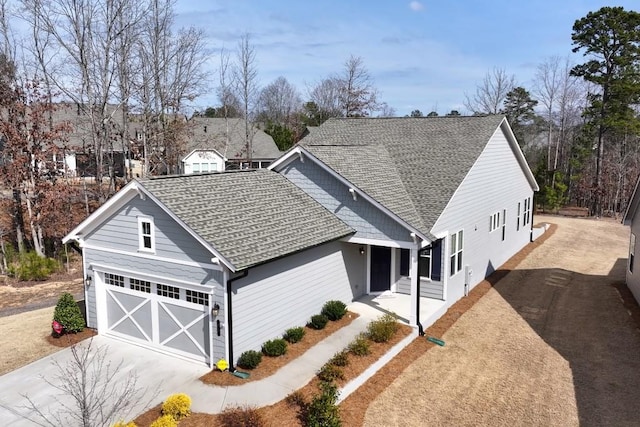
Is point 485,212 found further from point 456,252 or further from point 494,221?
point 456,252

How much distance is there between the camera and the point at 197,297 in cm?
1212

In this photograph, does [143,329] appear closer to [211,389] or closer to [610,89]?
[211,389]

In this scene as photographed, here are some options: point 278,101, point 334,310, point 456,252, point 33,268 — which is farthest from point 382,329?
point 278,101

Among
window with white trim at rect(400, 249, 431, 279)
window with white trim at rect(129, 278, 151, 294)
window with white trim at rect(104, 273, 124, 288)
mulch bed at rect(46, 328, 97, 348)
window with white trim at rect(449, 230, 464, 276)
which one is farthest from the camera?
window with white trim at rect(449, 230, 464, 276)

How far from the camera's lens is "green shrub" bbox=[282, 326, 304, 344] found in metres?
12.9

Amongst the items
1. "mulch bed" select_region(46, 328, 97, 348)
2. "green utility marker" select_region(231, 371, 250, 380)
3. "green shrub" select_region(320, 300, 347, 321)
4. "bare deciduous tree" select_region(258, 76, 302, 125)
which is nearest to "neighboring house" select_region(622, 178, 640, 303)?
"green shrub" select_region(320, 300, 347, 321)

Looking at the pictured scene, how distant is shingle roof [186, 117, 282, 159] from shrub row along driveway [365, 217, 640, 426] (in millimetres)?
31936

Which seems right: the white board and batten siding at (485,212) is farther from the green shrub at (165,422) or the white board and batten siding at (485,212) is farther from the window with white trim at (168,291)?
the green shrub at (165,422)

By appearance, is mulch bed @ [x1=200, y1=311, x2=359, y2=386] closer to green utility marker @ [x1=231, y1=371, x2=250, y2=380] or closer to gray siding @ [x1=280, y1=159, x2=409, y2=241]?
green utility marker @ [x1=231, y1=371, x2=250, y2=380]

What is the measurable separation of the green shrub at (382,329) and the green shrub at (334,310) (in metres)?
1.04

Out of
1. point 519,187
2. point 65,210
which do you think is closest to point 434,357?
point 519,187

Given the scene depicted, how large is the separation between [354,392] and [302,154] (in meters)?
8.52

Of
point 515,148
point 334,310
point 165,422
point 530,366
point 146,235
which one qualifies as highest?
point 515,148

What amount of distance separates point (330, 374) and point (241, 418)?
2468 mm
